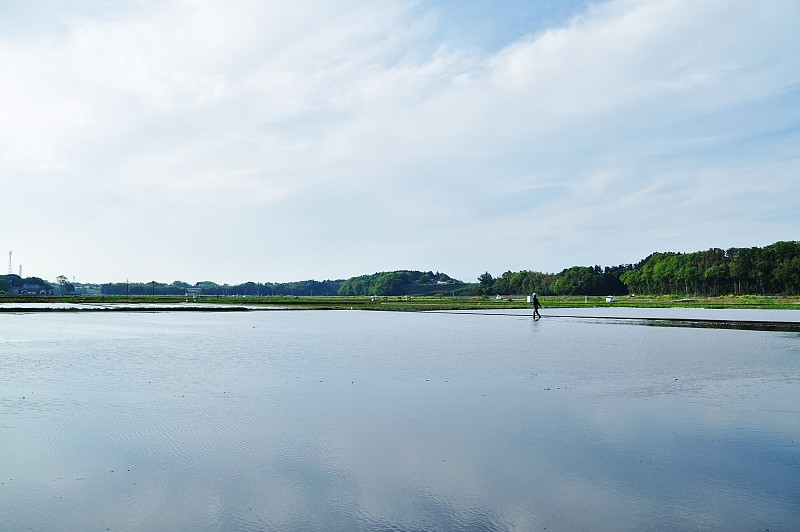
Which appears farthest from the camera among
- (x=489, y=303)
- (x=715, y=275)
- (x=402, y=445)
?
(x=715, y=275)

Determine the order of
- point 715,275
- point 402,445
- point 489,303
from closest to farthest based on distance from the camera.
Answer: point 402,445
point 489,303
point 715,275

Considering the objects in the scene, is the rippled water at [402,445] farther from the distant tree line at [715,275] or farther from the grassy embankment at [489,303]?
the distant tree line at [715,275]

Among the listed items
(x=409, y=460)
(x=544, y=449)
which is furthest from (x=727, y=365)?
(x=409, y=460)

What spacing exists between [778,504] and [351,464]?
5496 millimetres

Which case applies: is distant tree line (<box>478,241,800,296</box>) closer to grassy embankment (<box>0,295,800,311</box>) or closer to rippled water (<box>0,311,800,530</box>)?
grassy embankment (<box>0,295,800,311</box>)

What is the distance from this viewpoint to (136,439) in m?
10.1

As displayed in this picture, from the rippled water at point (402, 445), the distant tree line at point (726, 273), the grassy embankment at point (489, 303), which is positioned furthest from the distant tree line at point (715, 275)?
the rippled water at point (402, 445)

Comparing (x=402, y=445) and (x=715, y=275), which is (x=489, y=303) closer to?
(x=715, y=275)

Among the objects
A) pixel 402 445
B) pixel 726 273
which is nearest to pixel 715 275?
pixel 726 273

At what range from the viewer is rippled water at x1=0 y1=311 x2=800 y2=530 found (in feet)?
22.3

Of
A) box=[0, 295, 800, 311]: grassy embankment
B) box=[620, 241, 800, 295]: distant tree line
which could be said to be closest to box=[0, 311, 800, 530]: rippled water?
box=[0, 295, 800, 311]: grassy embankment

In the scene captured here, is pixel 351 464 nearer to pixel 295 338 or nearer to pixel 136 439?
pixel 136 439

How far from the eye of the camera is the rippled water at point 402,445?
6.80m

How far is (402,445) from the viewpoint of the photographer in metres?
9.51
